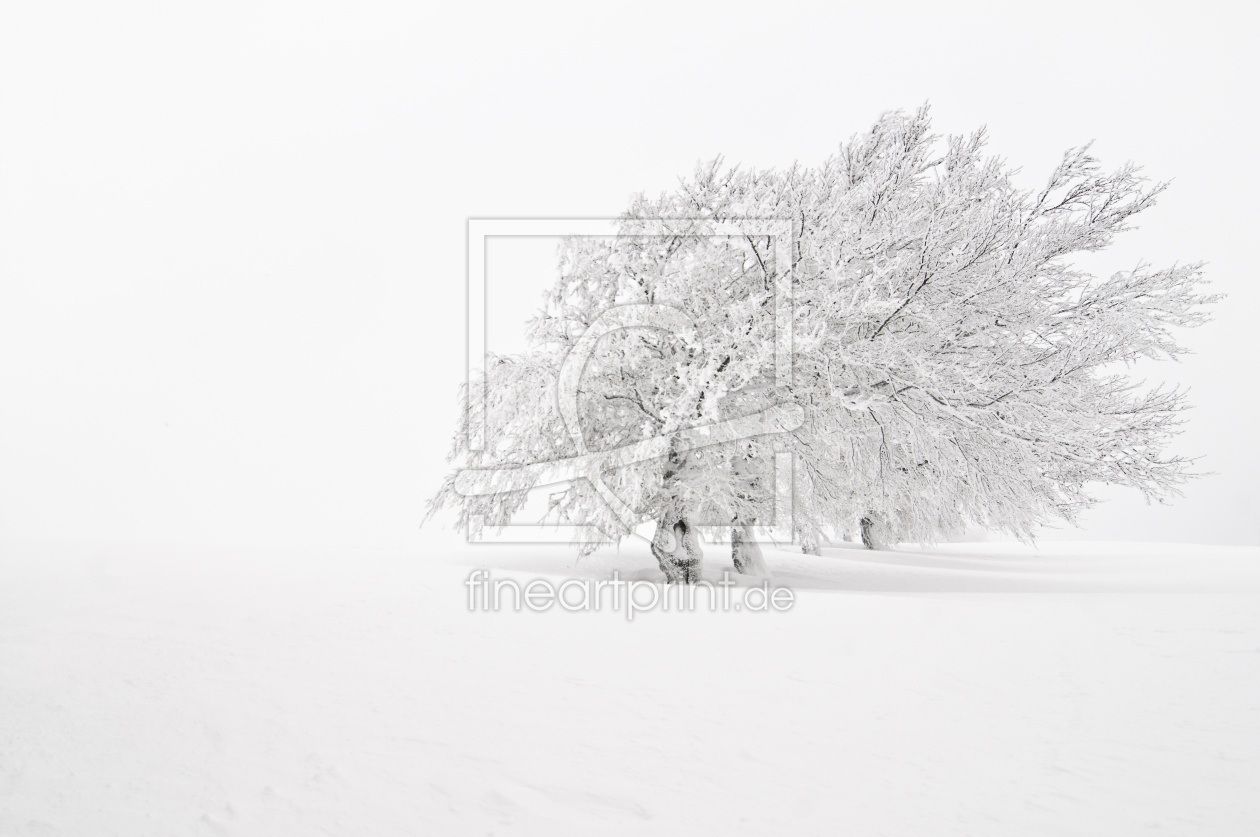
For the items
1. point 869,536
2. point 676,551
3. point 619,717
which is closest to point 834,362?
point 676,551

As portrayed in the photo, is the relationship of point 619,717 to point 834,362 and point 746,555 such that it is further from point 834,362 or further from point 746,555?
point 746,555

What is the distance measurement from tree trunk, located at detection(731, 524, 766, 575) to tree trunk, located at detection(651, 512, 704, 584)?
67.2 inches

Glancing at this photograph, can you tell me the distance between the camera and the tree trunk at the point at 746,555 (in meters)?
13.0

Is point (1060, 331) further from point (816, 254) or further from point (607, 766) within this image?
point (607, 766)

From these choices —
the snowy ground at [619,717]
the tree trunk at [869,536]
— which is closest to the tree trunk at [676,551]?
the snowy ground at [619,717]

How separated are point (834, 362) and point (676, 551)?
153 inches

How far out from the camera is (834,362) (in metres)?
10.4

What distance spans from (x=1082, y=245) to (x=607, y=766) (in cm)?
1321

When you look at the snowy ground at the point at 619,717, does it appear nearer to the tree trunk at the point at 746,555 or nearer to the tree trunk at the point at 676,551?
the tree trunk at the point at 676,551

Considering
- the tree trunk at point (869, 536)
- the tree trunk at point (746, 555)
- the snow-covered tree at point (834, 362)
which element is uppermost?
the snow-covered tree at point (834, 362)

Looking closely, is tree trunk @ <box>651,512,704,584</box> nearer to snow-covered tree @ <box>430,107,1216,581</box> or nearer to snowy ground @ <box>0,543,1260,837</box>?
snow-covered tree @ <box>430,107,1216,581</box>

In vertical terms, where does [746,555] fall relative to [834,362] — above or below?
below

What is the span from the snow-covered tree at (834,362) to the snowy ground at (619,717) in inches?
142

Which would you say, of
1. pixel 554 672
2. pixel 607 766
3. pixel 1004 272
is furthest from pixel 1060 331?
pixel 607 766
